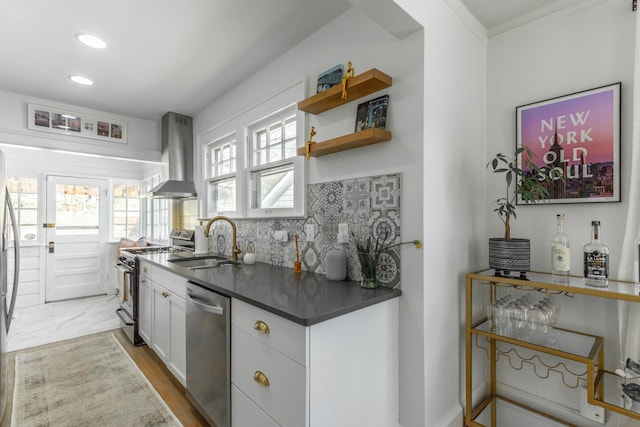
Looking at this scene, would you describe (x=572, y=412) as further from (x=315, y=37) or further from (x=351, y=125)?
(x=315, y=37)

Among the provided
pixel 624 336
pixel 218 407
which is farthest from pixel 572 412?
pixel 218 407

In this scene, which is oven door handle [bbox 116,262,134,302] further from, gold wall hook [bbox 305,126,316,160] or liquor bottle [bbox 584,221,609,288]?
liquor bottle [bbox 584,221,609,288]

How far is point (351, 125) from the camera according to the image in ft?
6.02

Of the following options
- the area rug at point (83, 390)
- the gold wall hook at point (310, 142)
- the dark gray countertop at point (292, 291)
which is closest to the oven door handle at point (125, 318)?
the area rug at point (83, 390)

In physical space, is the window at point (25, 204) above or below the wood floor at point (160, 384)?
above

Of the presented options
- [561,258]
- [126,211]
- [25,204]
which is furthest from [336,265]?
[25,204]

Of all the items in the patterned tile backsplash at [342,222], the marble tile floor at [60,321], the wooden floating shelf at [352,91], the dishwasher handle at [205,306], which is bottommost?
the marble tile floor at [60,321]

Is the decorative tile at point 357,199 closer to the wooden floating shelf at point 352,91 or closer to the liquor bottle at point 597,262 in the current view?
the wooden floating shelf at point 352,91

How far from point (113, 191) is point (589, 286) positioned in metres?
5.96

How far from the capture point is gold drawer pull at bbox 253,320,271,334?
51.7 inches

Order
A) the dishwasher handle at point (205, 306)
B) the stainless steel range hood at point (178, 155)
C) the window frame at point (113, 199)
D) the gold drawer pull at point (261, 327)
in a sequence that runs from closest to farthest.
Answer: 1. the gold drawer pull at point (261, 327)
2. the dishwasher handle at point (205, 306)
3. the stainless steel range hood at point (178, 155)
4. the window frame at point (113, 199)

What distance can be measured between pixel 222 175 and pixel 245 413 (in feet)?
Answer: 7.41

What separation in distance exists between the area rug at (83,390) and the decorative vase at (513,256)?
211 cm

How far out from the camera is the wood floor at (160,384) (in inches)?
75.6
